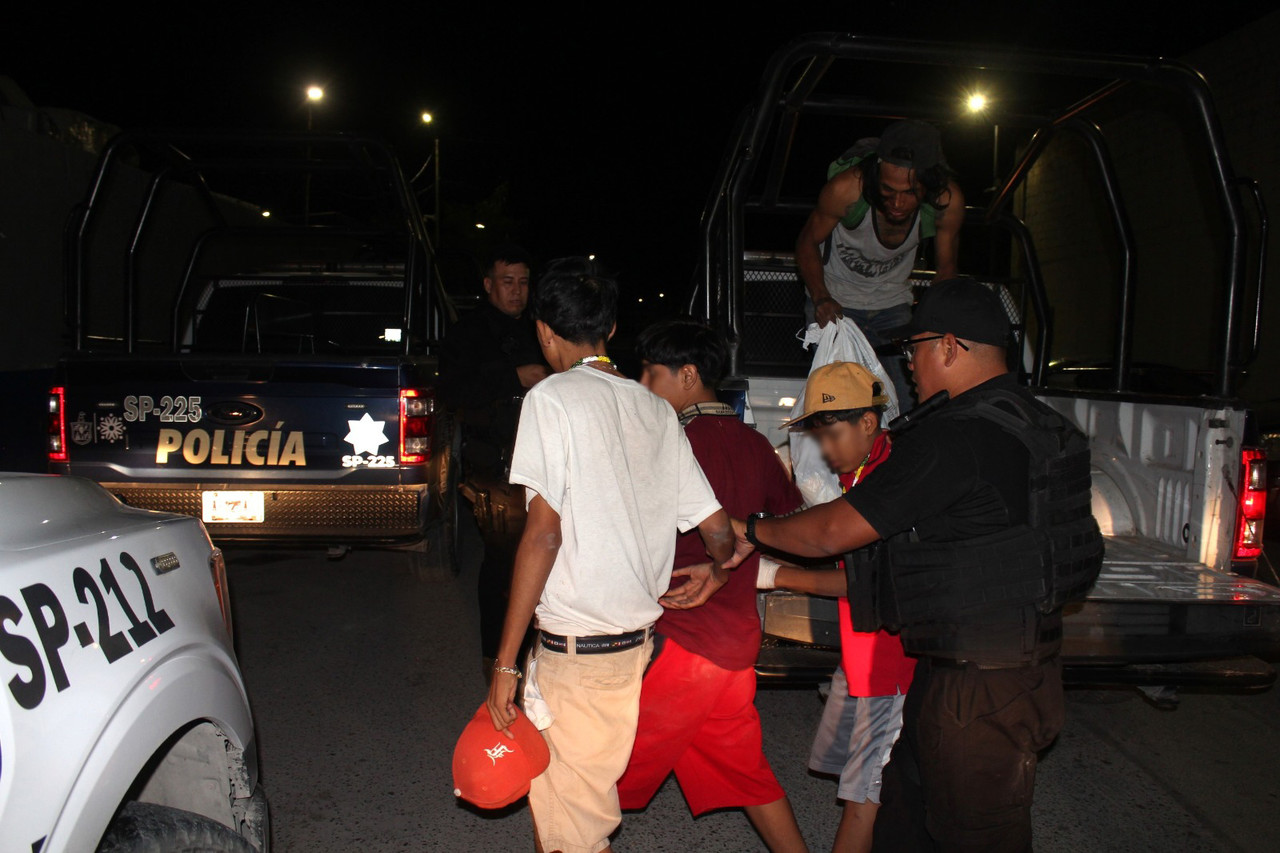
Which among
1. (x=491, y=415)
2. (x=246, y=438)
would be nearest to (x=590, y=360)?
(x=491, y=415)

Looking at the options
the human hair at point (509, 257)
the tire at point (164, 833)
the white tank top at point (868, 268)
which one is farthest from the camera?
the human hair at point (509, 257)

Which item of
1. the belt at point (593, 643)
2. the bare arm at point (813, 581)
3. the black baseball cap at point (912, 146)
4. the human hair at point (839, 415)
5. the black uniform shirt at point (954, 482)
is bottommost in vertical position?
the belt at point (593, 643)

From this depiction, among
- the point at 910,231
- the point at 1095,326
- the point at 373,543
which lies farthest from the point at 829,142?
the point at 1095,326

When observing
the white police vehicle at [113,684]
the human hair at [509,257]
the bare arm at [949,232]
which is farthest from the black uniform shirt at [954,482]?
the human hair at [509,257]

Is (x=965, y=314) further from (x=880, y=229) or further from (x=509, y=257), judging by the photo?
(x=509, y=257)

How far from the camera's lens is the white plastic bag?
13.6ft

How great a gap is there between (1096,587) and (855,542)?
5.64ft

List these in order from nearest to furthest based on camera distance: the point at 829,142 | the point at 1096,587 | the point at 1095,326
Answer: the point at 1096,587, the point at 829,142, the point at 1095,326

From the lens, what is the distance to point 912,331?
2.59m

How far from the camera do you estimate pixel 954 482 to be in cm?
229

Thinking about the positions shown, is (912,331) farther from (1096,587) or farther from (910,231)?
(910,231)

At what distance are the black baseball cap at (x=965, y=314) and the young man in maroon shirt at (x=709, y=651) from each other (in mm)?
771

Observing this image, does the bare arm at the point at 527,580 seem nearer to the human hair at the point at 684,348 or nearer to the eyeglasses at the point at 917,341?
the human hair at the point at 684,348

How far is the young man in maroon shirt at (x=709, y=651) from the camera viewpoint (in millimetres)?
2852
